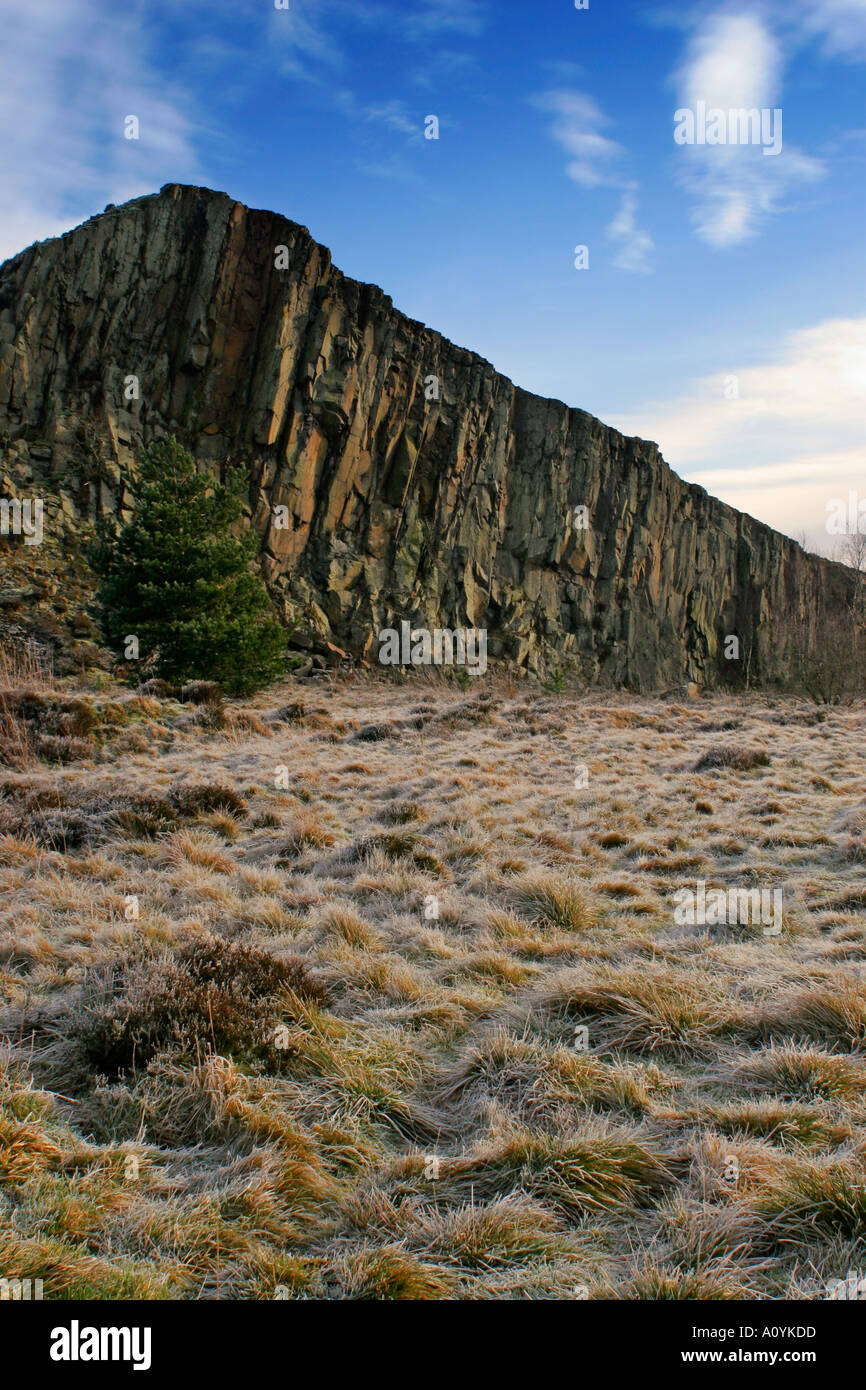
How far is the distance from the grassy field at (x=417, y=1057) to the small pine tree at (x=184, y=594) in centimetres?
923

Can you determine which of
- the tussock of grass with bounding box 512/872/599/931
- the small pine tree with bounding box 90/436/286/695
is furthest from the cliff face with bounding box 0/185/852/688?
the tussock of grass with bounding box 512/872/599/931

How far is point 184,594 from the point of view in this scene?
17.2 metres

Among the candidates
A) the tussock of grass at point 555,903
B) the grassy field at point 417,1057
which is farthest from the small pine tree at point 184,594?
the tussock of grass at point 555,903

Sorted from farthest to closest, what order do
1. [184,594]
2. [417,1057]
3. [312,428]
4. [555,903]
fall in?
[312,428] → [184,594] → [555,903] → [417,1057]

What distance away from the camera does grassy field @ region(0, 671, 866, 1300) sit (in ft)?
8.07

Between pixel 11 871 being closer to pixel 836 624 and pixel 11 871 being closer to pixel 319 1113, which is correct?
pixel 319 1113

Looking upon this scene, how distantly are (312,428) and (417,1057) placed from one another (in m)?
31.3

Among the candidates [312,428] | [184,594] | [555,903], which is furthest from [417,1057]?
[312,428]

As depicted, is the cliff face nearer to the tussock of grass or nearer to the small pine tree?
the small pine tree

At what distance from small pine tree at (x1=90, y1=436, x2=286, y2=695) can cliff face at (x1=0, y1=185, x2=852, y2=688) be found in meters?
8.42

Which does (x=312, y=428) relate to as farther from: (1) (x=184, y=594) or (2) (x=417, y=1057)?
(2) (x=417, y=1057)

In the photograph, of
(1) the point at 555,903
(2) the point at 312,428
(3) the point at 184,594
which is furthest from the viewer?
(2) the point at 312,428
